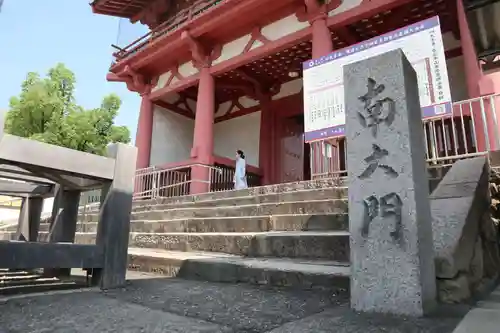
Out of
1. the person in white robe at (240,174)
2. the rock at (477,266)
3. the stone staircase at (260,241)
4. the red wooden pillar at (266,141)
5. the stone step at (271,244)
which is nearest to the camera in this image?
the rock at (477,266)

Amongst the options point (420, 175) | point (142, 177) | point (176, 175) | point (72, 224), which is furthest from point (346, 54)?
point (142, 177)

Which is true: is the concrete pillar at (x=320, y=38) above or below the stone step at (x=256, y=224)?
above

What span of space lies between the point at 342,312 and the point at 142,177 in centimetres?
894

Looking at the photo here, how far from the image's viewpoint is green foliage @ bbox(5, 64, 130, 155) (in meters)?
15.5

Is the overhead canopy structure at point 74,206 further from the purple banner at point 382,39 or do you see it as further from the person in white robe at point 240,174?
the person in white robe at point 240,174

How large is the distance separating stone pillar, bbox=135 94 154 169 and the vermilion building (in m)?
0.03

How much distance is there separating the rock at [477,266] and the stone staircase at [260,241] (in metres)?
0.74

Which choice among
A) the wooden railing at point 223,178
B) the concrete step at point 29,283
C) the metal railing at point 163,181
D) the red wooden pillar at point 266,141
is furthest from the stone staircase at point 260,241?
the red wooden pillar at point 266,141

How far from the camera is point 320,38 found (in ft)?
24.2

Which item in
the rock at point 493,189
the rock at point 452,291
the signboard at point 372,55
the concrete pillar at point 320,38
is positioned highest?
the concrete pillar at point 320,38

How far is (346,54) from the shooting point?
6254mm

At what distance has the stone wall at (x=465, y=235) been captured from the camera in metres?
1.92

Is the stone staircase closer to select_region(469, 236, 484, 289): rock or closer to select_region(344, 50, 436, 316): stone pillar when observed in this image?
select_region(344, 50, 436, 316): stone pillar

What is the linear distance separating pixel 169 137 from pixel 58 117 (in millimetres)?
7543
